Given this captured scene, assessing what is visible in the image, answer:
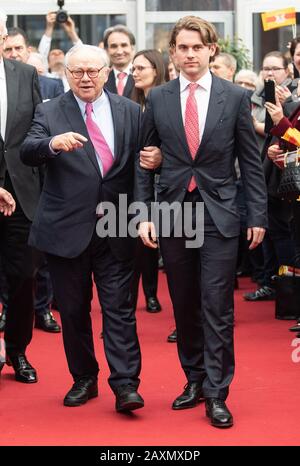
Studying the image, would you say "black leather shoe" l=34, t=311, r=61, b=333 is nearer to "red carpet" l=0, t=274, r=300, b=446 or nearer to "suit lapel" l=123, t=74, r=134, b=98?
"red carpet" l=0, t=274, r=300, b=446

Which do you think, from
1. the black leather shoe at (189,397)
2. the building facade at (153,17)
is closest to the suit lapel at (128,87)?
the black leather shoe at (189,397)

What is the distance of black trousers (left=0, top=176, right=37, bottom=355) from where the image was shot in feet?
22.6

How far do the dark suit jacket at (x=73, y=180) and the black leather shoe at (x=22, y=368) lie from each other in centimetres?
109

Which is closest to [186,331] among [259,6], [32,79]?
[32,79]

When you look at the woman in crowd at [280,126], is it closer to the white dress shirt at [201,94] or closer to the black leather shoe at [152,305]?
the white dress shirt at [201,94]

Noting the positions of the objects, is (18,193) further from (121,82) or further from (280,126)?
(121,82)

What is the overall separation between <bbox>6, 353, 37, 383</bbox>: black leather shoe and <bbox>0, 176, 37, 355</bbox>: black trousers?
0.18m

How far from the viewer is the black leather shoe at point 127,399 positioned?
598 cm

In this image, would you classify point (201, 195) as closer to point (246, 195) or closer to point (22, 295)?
point (246, 195)

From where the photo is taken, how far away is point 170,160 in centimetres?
605

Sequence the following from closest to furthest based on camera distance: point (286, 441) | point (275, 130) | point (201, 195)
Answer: point (286, 441) → point (201, 195) → point (275, 130)

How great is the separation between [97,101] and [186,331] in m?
1.38

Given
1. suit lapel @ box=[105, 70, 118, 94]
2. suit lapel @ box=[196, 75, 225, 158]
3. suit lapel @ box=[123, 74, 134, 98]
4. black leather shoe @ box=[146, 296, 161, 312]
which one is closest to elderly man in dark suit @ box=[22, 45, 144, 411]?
suit lapel @ box=[196, 75, 225, 158]

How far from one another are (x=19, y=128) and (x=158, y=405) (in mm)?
1930
